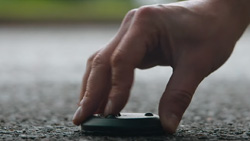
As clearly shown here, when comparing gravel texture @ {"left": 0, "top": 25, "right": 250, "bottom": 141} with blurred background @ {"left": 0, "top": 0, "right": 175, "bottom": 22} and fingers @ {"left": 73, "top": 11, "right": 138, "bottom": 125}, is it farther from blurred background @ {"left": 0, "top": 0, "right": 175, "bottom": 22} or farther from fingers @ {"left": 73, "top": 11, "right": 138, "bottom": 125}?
blurred background @ {"left": 0, "top": 0, "right": 175, "bottom": 22}

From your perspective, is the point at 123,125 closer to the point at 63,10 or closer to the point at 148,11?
the point at 148,11

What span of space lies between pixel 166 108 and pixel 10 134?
1.61 ft

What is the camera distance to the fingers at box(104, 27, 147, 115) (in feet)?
4.60

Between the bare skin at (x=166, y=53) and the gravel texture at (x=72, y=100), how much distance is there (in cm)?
11

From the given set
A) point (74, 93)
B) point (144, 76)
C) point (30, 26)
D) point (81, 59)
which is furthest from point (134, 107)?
point (30, 26)

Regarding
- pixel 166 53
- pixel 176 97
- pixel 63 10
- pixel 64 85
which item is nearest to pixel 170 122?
pixel 176 97

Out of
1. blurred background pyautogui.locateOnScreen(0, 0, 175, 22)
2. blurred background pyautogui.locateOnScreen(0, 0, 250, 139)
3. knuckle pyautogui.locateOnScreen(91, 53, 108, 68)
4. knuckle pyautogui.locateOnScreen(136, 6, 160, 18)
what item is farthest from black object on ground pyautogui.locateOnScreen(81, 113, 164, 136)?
blurred background pyautogui.locateOnScreen(0, 0, 175, 22)

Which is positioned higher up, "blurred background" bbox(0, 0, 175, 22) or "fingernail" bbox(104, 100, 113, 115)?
"fingernail" bbox(104, 100, 113, 115)

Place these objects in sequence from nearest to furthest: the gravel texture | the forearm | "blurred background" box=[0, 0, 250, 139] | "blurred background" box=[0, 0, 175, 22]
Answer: the forearm < the gravel texture < "blurred background" box=[0, 0, 250, 139] < "blurred background" box=[0, 0, 175, 22]

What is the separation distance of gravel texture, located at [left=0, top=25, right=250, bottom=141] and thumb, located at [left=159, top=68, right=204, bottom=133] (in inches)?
2.4

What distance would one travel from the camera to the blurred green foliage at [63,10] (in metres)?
13.1

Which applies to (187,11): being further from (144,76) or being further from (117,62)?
(144,76)

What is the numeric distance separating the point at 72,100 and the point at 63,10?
11.2m

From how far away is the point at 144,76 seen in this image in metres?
4.30
